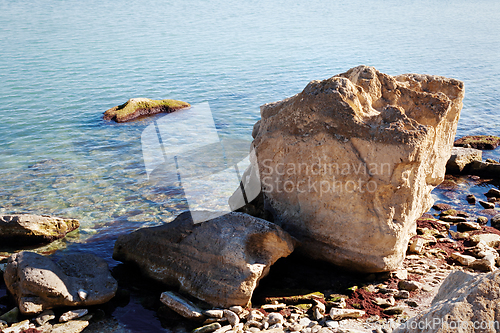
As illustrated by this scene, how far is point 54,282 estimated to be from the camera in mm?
6082

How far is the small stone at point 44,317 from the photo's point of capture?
19.1 feet

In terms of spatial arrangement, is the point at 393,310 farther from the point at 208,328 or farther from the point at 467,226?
the point at 467,226

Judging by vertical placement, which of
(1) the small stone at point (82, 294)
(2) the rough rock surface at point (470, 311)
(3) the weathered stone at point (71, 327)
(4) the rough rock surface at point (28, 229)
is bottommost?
(3) the weathered stone at point (71, 327)

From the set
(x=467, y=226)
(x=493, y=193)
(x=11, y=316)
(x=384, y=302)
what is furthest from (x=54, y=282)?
(x=493, y=193)

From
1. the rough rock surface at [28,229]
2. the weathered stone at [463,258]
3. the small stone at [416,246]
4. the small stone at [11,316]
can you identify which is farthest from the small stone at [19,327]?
the weathered stone at [463,258]

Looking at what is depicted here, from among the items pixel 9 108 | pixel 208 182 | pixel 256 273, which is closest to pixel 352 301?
pixel 256 273

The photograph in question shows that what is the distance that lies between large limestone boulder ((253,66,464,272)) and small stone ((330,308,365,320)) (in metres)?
1.01

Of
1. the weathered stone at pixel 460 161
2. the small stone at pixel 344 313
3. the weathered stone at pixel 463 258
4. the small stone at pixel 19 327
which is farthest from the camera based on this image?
the weathered stone at pixel 460 161

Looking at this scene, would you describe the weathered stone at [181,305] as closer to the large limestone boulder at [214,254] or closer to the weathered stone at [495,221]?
the large limestone boulder at [214,254]

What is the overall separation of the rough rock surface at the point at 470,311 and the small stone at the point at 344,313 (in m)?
1.68

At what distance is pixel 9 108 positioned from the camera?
1761 centimetres

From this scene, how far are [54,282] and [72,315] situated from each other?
1.77ft

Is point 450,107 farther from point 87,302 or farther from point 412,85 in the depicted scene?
point 87,302

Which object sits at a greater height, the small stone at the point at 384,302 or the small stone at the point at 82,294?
the small stone at the point at 82,294
